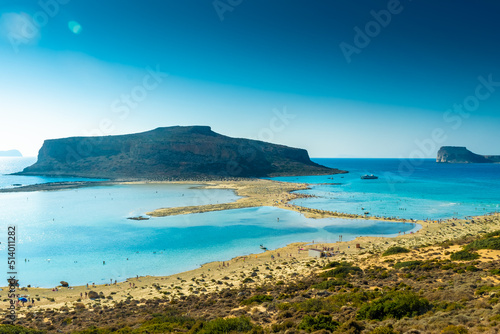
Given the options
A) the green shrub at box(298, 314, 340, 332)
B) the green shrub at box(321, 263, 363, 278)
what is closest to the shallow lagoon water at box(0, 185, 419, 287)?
the green shrub at box(321, 263, 363, 278)

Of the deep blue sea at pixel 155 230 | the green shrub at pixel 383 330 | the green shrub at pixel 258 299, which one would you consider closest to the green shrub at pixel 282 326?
the green shrub at pixel 383 330

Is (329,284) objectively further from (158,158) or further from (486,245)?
(158,158)

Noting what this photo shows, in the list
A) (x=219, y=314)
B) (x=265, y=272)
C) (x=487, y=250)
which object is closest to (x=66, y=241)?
(x=265, y=272)

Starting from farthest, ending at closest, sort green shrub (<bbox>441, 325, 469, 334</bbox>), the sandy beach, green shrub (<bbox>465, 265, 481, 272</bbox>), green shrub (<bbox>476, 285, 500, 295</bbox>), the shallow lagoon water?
the shallow lagoon water < the sandy beach < green shrub (<bbox>465, 265, 481, 272</bbox>) < green shrub (<bbox>476, 285, 500, 295</bbox>) < green shrub (<bbox>441, 325, 469, 334</bbox>)

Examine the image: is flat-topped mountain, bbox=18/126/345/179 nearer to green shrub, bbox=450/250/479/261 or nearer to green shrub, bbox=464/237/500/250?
green shrub, bbox=464/237/500/250

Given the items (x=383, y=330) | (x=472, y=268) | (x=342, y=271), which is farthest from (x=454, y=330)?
(x=342, y=271)
